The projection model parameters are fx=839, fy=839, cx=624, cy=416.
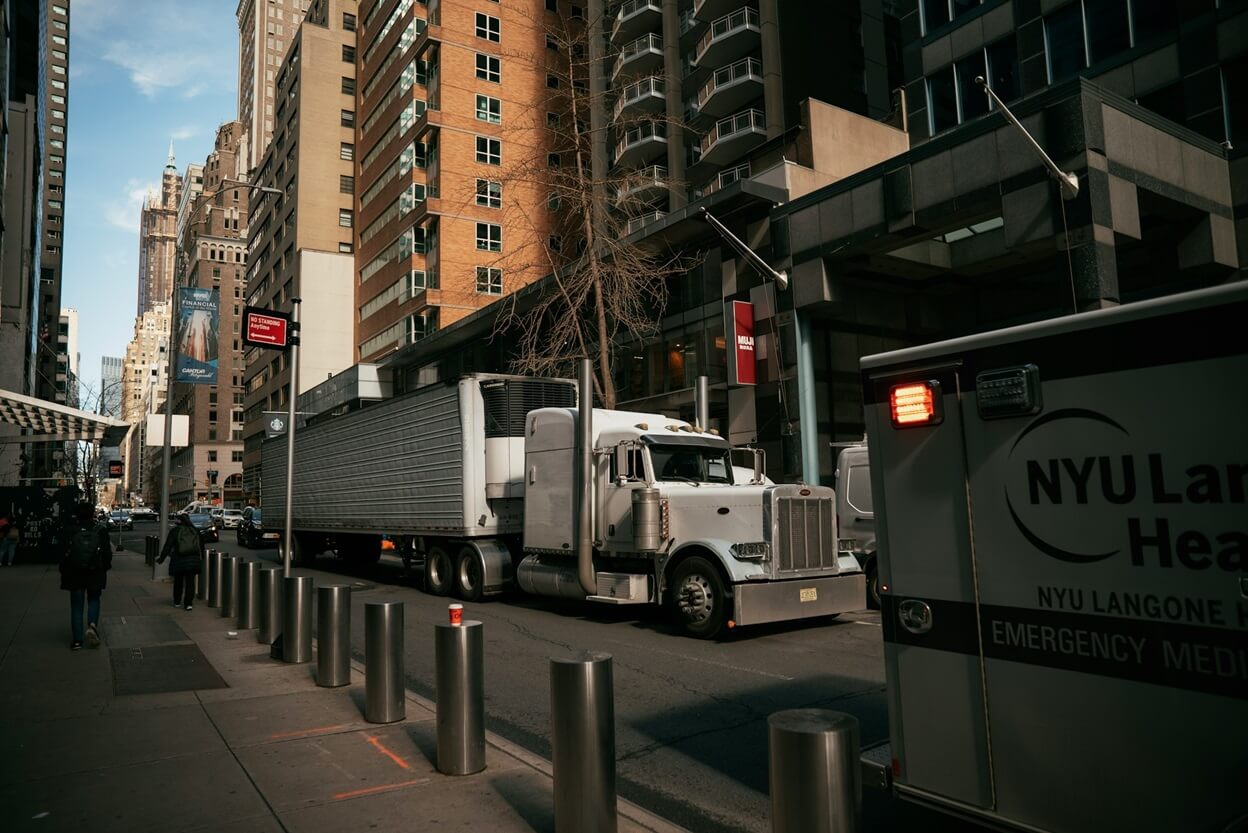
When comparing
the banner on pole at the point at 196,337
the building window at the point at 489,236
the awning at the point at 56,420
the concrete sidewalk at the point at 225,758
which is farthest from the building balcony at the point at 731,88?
the concrete sidewalk at the point at 225,758

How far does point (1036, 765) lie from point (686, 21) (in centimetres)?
4570

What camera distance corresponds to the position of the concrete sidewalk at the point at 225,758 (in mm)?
4688

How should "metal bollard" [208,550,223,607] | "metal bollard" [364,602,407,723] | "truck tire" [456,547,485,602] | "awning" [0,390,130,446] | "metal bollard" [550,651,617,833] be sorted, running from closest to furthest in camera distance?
"metal bollard" [550,651,617,833]
"metal bollard" [364,602,407,723]
"metal bollard" [208,550,223,607]
"truck tire" [456,547,485,602]
"awning" [0,390,130,446]

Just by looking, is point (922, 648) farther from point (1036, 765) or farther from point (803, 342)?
point (803, 342)

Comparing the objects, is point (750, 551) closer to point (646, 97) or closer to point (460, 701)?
point (460, 701)

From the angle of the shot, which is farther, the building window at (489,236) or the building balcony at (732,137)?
the building window at (489,236)

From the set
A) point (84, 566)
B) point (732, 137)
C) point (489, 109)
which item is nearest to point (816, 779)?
point (84, 566)

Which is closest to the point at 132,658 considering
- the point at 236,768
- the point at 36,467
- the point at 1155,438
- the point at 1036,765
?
the point at 236,768

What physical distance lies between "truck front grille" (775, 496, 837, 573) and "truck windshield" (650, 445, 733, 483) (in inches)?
70.6

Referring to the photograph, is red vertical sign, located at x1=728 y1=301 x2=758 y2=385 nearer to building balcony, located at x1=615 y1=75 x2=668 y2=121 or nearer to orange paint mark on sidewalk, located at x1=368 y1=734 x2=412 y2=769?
building balcony, located at x1=615 y1=75 x2=668 y2=121

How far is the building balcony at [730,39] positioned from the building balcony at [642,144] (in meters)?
3.95

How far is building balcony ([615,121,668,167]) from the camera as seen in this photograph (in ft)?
142

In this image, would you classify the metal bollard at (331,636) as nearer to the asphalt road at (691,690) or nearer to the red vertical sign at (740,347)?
the asphalt road at (691,690)

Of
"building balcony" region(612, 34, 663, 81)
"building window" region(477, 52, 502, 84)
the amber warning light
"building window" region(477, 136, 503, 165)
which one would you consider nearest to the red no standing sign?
the amber warning light
